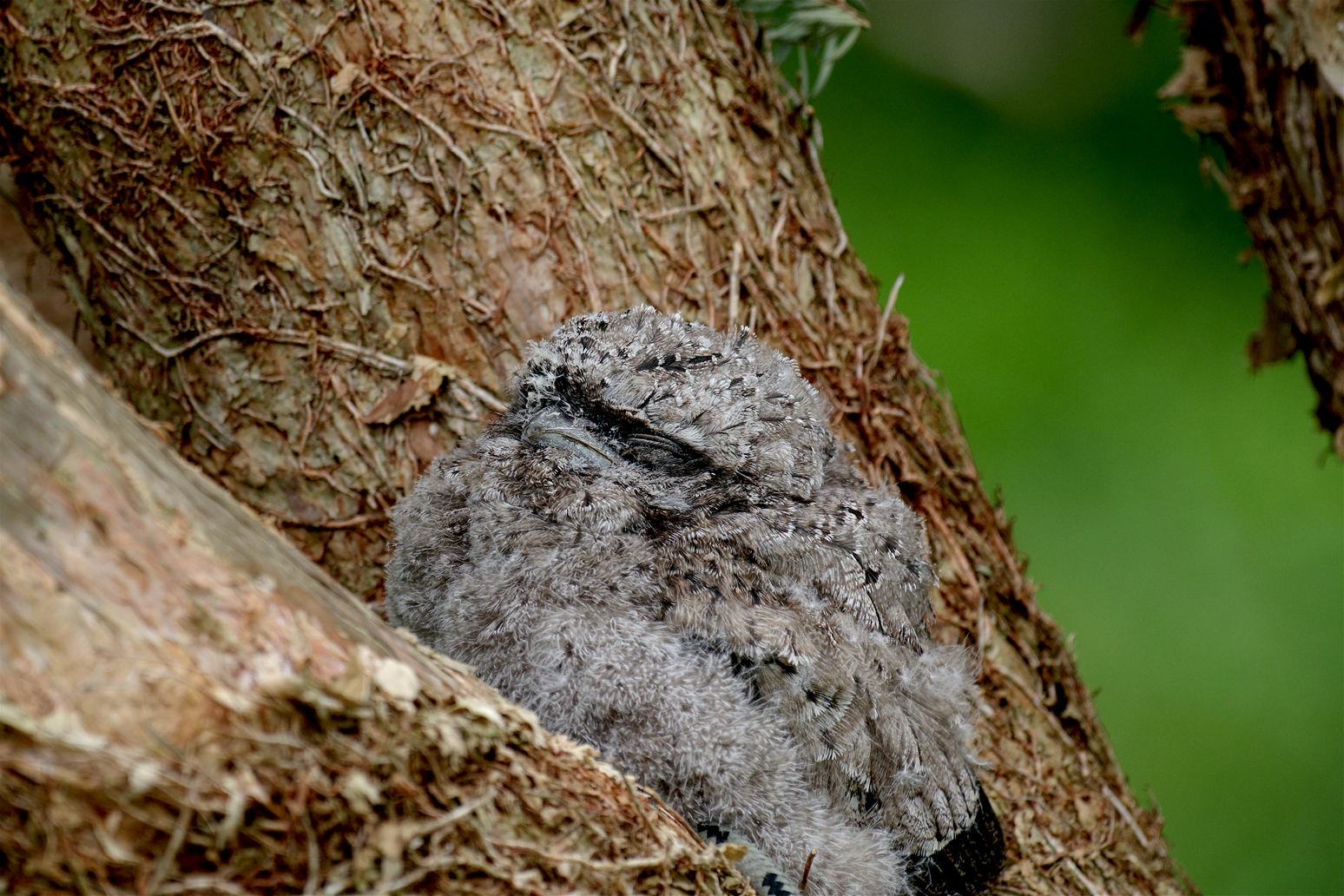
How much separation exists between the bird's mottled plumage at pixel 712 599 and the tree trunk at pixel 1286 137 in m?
1.56

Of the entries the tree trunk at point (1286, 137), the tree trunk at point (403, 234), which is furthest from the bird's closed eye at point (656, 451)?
the tree trunk at point (1286, 137)

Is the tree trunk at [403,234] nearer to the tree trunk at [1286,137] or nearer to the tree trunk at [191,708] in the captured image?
the tree trunk at [191,708]

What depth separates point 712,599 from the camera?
1645 millimetres

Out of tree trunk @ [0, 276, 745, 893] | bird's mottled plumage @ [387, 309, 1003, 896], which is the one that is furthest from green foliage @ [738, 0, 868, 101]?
tree trunk @ [0, 276, 745, 893]

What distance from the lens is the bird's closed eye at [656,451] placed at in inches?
70.6

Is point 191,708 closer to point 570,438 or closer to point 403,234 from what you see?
point 570,438

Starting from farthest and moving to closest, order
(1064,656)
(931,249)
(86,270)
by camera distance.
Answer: (931,249)
(1064,656)
(86,270)

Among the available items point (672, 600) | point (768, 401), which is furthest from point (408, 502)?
point (768, 401)

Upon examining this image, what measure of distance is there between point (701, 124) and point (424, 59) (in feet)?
1.97

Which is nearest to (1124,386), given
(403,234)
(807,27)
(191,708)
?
(807,27)

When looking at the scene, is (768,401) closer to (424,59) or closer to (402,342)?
(402,342)

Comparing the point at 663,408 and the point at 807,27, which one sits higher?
the point at 807,27

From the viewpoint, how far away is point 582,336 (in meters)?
1.84

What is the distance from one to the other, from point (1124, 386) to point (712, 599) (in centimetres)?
287
